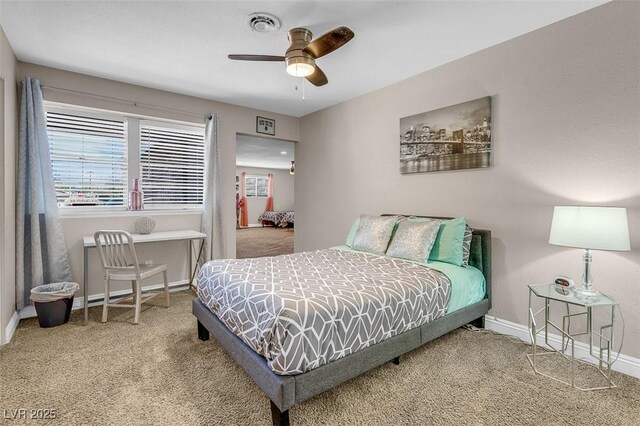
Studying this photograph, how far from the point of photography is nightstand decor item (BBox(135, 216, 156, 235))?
11.5 feet

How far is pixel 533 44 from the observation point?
2.45 m

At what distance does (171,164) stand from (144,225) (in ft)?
3.02

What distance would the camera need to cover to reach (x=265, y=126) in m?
4.62

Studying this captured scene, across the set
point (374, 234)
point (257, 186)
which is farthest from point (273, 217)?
point (374, 234)

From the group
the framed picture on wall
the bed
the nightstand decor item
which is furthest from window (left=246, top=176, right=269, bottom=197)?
the nightstand decor item

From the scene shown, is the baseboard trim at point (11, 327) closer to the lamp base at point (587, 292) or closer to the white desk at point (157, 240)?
the white desk at point (157, 240)

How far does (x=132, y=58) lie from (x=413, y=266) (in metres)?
3.26

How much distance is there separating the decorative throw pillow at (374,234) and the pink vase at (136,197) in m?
2.63

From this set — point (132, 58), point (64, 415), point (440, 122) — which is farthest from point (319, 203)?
point (64, 415)

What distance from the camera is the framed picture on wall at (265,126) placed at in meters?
4.54

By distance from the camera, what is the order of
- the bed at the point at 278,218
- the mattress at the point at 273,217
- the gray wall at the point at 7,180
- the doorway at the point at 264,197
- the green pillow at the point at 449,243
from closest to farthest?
the gray wall at the point at 7,180
the green pillow at the point at 449,243
the doorway at the point at 264,197
the bed at the point at 278,218
the mattress at the point at 273,217

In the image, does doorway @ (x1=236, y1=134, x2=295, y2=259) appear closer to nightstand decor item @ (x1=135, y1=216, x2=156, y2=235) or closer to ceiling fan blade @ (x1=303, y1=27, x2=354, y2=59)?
nightstand decor item @ (x1=135, y1=216, x2=156, y2=235)

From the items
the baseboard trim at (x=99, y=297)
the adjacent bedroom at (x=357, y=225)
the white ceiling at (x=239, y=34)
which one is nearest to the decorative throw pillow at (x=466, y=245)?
the adjacent bedroom at (x=357, y=225)

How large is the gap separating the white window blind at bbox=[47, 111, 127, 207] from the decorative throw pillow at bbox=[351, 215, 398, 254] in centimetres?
291
